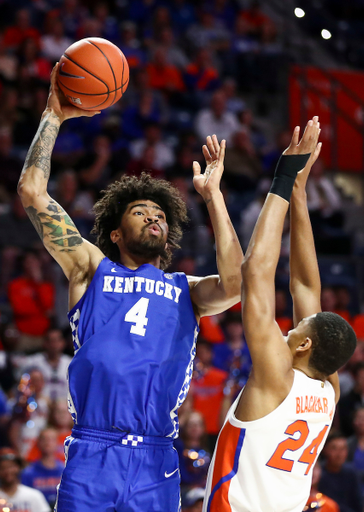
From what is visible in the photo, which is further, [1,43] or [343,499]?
[1,43]

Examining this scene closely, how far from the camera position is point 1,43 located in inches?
408

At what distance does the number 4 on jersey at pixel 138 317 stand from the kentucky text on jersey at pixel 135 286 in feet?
0.28

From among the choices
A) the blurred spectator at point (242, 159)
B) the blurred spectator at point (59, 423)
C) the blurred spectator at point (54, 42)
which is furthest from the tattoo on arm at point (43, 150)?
the blurred spectator at point (54, 42)

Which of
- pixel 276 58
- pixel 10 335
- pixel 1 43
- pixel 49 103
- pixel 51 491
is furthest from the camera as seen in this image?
pixel 276 58

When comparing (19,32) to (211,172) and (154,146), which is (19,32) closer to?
(154,146)

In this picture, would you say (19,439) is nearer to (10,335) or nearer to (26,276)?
(10,335)

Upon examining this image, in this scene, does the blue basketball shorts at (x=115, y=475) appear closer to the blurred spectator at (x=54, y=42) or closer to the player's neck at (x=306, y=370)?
the player's neck at (x=306, y=370)

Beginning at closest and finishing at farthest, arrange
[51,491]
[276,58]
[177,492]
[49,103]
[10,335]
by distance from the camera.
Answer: [177,492], [49,103], [51,491], [10,335], [276,58]

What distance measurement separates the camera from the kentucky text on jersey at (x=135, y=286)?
3.57 m

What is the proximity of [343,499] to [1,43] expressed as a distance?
26.3ft

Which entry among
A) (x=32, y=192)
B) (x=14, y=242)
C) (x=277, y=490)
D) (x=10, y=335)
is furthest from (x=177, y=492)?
(x=14, y=242)

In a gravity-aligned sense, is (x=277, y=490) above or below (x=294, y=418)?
below

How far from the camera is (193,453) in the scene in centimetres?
629

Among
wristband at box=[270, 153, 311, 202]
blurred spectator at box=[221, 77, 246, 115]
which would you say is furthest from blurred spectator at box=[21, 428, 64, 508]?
blurred spectator at box=[221, 77, 246, 115]
